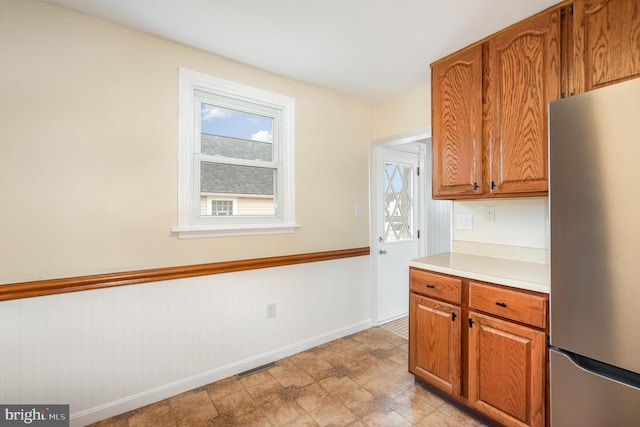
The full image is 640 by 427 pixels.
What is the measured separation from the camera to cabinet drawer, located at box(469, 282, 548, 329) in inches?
55.4

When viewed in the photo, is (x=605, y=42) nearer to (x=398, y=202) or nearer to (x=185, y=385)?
(x=398, y=202)

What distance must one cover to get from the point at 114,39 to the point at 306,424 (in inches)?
103

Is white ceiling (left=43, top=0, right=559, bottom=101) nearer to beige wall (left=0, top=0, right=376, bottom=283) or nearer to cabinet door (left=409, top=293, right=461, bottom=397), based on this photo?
beige wall (left=0, top=0, right=376, bottom=283)

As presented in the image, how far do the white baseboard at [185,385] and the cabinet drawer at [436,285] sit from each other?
45.7 inches

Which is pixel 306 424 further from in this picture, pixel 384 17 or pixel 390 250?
pixel 384 17

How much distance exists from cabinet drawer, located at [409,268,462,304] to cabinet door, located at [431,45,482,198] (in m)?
0.61

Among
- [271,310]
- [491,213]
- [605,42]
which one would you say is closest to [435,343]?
[491,213]

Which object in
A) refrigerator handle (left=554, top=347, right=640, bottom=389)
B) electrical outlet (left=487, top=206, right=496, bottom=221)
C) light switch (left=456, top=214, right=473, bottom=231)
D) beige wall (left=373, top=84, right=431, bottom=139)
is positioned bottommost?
refrigerator handle (left=554, top=347, right=640, bottom=389)

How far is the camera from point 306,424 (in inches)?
67.4

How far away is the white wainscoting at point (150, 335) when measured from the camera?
62.5 inches

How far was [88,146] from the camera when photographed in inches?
67.2

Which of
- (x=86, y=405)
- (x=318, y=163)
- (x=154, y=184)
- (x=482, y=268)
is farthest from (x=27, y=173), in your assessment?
(x=482, y=268)

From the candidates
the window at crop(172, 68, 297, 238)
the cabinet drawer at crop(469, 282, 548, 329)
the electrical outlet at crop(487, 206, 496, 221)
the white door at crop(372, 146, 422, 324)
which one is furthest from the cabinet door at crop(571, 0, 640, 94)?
the window at crop(172, 68, 297, 238)

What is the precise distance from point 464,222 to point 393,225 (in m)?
1.07
